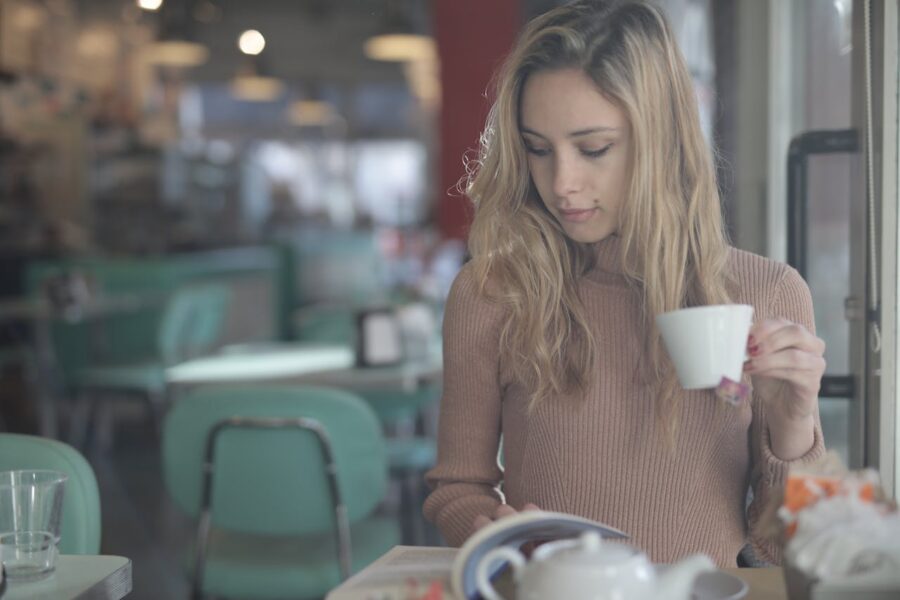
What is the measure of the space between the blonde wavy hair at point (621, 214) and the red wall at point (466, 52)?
18.5 feet

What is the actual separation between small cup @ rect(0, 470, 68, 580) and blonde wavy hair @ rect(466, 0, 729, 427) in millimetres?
627

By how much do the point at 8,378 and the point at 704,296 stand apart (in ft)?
21.0

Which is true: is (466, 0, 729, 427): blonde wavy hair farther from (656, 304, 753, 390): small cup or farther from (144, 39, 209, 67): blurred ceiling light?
(144, 39, 209, 67): blurred ceiling light

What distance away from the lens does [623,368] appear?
1.53m

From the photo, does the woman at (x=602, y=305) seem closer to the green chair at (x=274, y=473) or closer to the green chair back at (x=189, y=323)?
the green chair at (x=274, y=473)

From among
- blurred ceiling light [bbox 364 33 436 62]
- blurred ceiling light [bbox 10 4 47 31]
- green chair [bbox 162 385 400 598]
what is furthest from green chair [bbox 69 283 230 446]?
blurred ceiling light [bbox 10 4 47 31]

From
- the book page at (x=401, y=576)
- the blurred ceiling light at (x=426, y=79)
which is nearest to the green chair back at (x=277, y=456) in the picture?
the book page at (x=401, y=576)

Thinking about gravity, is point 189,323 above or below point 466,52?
below

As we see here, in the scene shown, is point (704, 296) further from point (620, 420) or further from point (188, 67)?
point (188, 67)

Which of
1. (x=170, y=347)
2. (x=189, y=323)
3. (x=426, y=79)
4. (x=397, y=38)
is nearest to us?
(x=170, y=347)

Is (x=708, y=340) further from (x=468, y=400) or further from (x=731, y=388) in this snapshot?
(x=468, y=400)

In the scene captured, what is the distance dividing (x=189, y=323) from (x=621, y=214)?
4409mm

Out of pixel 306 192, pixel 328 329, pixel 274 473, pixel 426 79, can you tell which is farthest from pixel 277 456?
pixel 306 192

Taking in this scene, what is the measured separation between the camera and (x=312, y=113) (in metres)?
14.8
